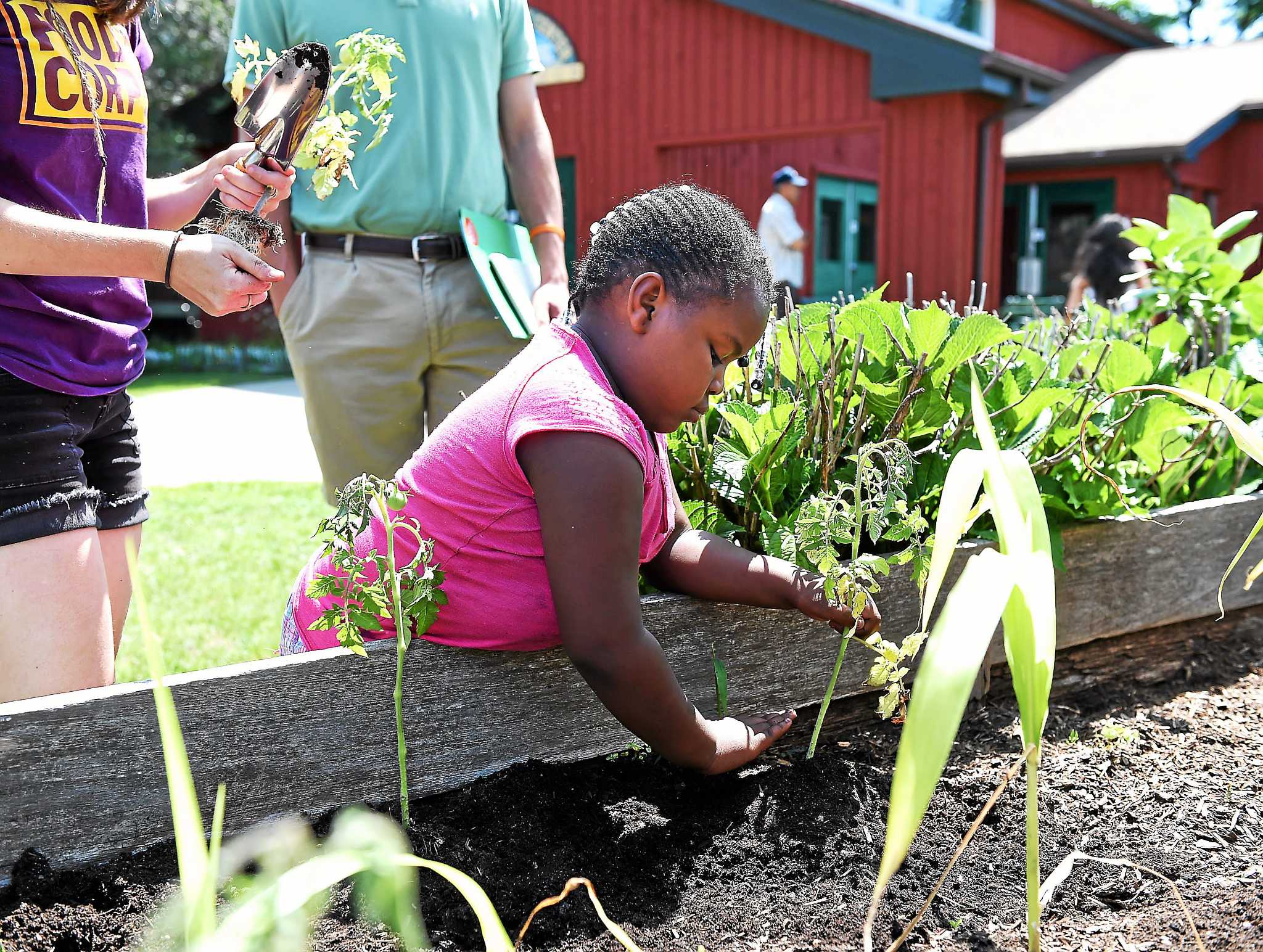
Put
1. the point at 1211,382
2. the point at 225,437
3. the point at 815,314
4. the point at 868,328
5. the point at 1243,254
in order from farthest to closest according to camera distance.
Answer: the point at 225,437 < the point at 1243,254 < the point at 1211,382 < the point at 815,314 < the point at 868,328

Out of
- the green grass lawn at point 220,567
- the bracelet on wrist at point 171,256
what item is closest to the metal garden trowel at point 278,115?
the bracelet on wrist at point 171,256

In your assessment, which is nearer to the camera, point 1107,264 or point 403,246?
point 403,246

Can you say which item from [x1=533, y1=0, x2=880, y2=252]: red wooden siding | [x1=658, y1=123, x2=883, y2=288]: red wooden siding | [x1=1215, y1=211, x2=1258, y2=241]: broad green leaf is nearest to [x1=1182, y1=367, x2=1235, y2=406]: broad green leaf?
[x1=1215, y1=211, x2=1258, y2=241]: broad green leaf

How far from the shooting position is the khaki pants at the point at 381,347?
2.80m

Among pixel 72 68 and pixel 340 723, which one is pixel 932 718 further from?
pixel 72 68

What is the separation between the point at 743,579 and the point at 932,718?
1.25m

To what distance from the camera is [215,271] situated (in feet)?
5.46

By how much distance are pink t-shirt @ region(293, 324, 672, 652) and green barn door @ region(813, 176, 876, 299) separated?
16.5 metres

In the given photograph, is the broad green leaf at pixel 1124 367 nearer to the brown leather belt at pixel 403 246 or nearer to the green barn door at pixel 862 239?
the brown leather belt at pixel 403 246

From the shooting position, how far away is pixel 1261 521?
1463mm

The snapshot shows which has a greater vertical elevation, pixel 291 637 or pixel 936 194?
pixel 936 194

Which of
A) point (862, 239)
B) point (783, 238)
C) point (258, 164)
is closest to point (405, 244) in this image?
point (258, 164)

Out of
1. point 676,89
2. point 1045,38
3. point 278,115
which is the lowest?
point 278,115

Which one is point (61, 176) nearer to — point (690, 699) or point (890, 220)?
point (690, 699)
